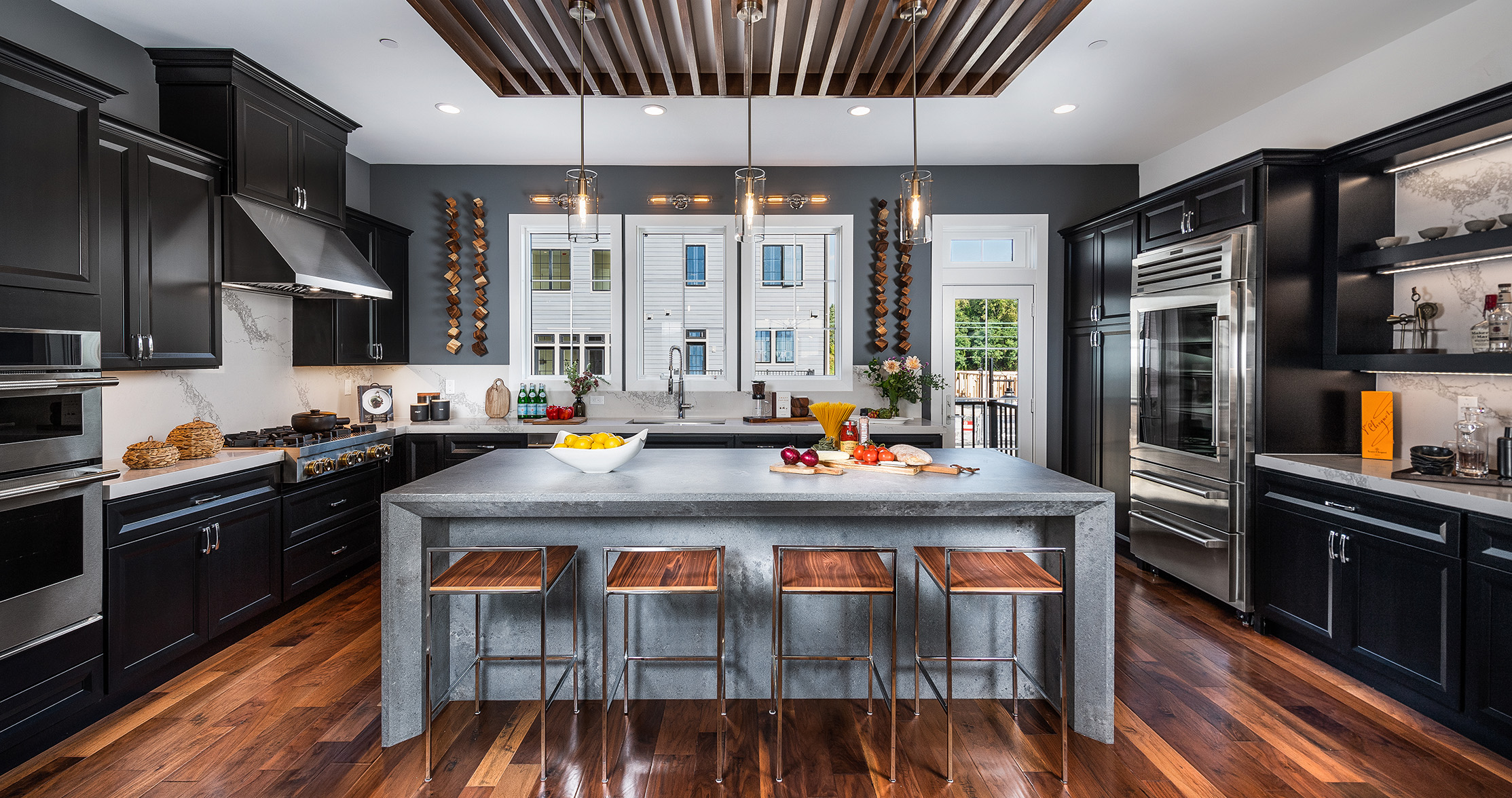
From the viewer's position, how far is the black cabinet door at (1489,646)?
219 cm

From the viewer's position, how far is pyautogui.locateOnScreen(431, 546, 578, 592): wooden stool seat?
203 cm

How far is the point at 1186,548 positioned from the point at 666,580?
3.21 metres

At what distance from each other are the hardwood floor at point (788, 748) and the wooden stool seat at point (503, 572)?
2.09ft

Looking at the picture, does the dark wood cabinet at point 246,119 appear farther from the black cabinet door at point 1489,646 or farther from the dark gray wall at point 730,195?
the black cabinet door at point 1489,646

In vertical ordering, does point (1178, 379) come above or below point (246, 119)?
below

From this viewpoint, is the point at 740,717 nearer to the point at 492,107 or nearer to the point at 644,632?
the point at 644,632

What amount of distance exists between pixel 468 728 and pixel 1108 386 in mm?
4300

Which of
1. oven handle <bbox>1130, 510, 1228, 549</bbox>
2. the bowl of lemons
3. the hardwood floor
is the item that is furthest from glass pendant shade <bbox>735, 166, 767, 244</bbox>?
oven handle <bbox>1130, 510, 1228, 549</bbox>

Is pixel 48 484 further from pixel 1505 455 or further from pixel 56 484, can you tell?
pixel 1505 455

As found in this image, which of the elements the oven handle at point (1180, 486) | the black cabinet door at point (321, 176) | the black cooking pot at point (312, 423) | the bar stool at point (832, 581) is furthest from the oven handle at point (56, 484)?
the oven handle at point (1180, 486)

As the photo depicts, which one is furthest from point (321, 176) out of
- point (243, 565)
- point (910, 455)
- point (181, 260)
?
point (910, 455)

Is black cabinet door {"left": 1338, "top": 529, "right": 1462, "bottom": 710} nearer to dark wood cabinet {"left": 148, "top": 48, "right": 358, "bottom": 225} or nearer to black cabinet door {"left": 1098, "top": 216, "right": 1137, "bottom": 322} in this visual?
black cabinet door {"left": 1098, "top": 216, "right": 1137, "bottom": 322}

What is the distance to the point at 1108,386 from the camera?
14.9ft

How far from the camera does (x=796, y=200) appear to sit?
509cm
